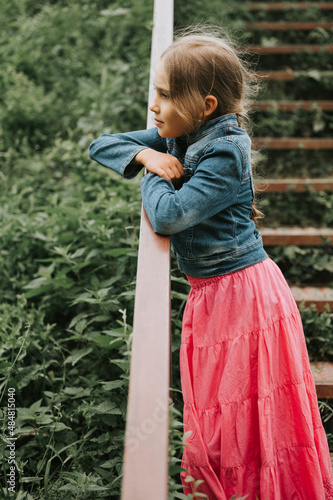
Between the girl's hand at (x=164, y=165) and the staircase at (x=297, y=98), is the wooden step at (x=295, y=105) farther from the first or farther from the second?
the girl's hand at (x=164, y=165)

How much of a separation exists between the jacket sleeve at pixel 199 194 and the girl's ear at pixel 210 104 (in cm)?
15

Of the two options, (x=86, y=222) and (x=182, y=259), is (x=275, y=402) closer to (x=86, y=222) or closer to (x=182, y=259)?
(x=182, y=259)

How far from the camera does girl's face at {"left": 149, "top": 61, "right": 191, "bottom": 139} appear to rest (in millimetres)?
1518

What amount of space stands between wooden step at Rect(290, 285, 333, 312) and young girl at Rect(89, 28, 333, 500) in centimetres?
90

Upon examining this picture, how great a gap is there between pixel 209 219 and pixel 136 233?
1.01 metres

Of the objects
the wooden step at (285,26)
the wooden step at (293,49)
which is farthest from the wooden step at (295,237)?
the wooden step at (285,26)

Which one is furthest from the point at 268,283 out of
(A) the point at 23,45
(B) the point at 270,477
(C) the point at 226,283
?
(A) the point at 23,45

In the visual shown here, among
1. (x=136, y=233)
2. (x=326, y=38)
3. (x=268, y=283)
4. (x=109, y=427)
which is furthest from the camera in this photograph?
(x=326, y=38)

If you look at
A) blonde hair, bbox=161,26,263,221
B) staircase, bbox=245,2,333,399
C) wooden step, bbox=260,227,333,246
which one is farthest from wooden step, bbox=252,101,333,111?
blonde hair, bbox=161,26,263,221

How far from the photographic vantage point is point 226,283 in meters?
1.66

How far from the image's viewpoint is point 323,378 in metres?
2.29

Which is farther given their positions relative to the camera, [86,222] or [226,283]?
[86,222]

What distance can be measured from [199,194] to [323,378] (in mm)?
1389

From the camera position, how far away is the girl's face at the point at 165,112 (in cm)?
152
